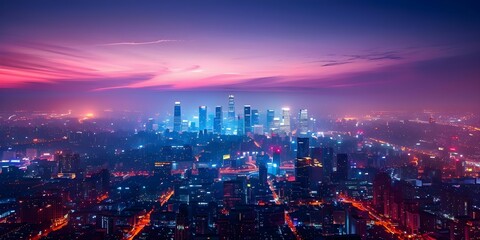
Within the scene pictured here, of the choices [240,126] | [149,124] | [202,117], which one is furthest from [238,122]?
[149,124]

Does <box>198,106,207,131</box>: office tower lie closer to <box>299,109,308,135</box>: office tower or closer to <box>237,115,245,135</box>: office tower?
<box>237,115,245,135</box>: office tower

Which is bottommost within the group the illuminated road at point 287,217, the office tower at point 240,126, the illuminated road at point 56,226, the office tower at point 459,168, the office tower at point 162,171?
the illuminated road at point 287,217

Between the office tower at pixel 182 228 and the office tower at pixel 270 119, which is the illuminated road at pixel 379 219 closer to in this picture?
the office tower at pixel 182 228

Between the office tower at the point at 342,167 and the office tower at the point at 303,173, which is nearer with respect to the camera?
the office tower at the point at 303,173

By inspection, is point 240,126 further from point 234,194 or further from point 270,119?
point 234,194

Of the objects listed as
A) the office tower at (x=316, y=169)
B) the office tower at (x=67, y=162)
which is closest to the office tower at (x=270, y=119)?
the office tower at (x=316, y=169)

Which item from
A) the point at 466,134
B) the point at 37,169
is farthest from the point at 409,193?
the point at 37,169

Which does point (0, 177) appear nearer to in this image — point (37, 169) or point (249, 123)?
point (37, 169)
